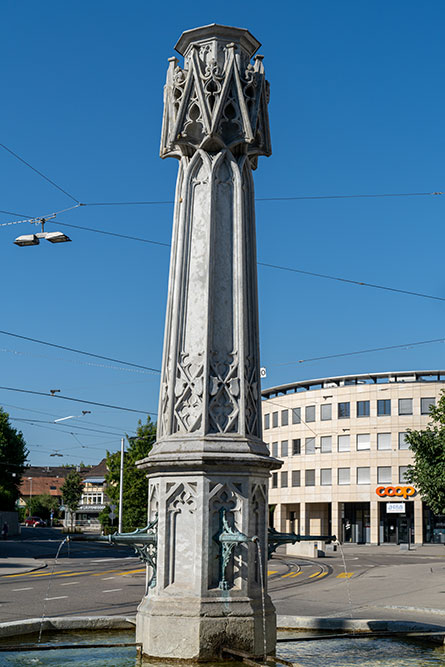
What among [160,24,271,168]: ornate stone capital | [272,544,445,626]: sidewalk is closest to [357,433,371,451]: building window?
[272,544,445,626]: sidewalk

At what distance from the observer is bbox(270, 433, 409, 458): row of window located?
3105 inches

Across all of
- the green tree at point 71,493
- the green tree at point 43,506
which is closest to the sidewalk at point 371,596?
the green tree at point 71,493

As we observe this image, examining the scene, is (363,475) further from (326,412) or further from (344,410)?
(326,412)

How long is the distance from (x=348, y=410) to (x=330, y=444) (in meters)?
3.97

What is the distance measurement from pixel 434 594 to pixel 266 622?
15.7 meters

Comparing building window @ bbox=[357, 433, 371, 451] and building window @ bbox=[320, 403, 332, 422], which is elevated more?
building window @ bbox=[320, 403, 332, 422]

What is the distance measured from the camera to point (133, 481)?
58875 mm

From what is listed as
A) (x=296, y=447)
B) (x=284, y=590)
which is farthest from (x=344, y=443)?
(x=284, y=590)

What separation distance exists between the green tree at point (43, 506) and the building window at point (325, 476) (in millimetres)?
61002

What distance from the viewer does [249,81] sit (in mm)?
10125

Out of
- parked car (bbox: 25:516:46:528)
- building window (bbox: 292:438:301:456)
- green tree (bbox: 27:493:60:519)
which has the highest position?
building window (bbox: 292:438:301:456)

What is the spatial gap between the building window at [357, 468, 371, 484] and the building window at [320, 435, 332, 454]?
3.86 metres

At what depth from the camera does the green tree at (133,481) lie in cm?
5547

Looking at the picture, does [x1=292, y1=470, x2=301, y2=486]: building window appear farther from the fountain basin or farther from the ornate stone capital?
the ornate stone capital
